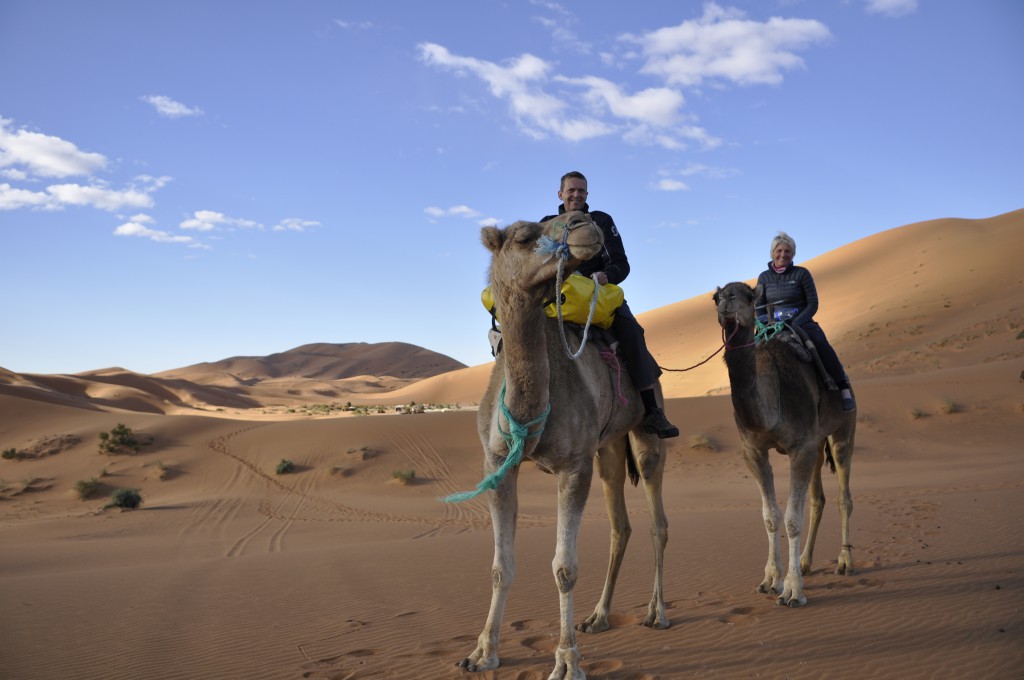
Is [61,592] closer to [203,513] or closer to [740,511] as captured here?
[203,513]

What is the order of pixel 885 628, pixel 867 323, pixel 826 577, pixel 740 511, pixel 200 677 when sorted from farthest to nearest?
pixel 867 323
pixel 740 511
pixel 826 577
pixel 885 628
pixel 200 677

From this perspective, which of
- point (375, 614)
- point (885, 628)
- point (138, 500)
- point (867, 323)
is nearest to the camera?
point (885, 628)

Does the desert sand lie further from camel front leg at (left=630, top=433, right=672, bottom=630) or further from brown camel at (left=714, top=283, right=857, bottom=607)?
camel front leg at (left=630, top=433, right=672, bottom=630)

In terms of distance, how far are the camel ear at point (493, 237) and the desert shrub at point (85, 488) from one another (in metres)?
19.4

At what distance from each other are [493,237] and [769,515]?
14.5 feet

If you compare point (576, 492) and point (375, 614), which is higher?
point (576, 492)

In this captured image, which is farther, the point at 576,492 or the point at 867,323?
the point at 867,323

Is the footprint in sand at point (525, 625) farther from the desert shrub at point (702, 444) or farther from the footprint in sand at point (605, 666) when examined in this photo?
the desert shrub at point (702, 444)

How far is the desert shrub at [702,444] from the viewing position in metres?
22.7

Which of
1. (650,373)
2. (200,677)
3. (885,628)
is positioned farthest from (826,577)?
(200,677)

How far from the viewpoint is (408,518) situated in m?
16.2

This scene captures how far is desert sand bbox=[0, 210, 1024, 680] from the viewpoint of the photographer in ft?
17.9

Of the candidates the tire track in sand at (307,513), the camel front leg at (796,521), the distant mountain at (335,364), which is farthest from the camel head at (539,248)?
the distant mountain at (335,364)

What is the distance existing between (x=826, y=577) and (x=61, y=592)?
333 inches
